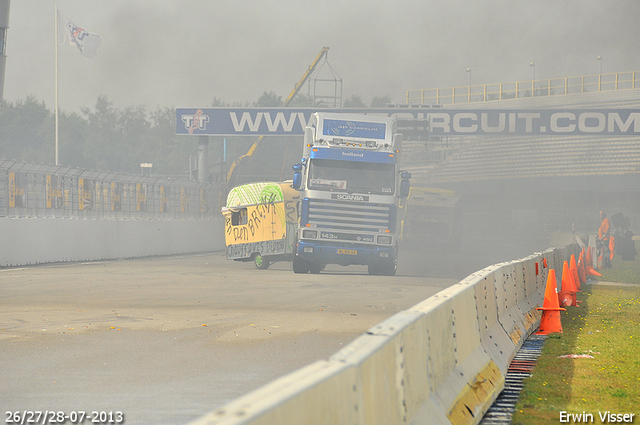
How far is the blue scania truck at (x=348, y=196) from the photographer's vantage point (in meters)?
22.5

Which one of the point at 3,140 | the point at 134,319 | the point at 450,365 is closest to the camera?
the point at 450,365

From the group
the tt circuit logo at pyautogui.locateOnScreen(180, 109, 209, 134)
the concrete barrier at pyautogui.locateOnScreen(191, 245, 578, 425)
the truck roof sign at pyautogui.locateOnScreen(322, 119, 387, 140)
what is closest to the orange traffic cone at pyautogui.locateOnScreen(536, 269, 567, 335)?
the concrete barrier at pyautogui.locateOnScreen(191, 245, 578, 425)

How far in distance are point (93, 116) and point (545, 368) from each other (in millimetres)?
149831

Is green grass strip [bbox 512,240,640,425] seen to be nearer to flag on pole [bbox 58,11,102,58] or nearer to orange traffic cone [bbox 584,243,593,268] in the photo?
orange traffic cone [bbox 584,243,593,268]

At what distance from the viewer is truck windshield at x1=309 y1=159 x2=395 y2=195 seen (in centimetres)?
2252

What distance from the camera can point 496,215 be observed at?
71750 mm

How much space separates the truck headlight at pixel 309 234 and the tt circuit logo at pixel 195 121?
24.6 metres

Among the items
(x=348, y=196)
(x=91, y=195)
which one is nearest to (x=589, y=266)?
(x=348, y=196)

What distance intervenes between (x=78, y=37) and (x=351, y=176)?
31.2m

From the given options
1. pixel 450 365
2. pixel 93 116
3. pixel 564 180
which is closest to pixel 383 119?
pixel 450 365

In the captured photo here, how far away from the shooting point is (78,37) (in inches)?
1897

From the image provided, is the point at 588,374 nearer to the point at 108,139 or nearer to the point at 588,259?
the point at 588,259

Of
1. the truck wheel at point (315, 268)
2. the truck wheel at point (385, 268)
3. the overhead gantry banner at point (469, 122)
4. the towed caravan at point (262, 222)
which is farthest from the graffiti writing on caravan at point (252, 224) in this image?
the overhead gantry banner at point (469, 122)

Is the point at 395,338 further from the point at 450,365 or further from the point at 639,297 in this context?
the point at 639,297
